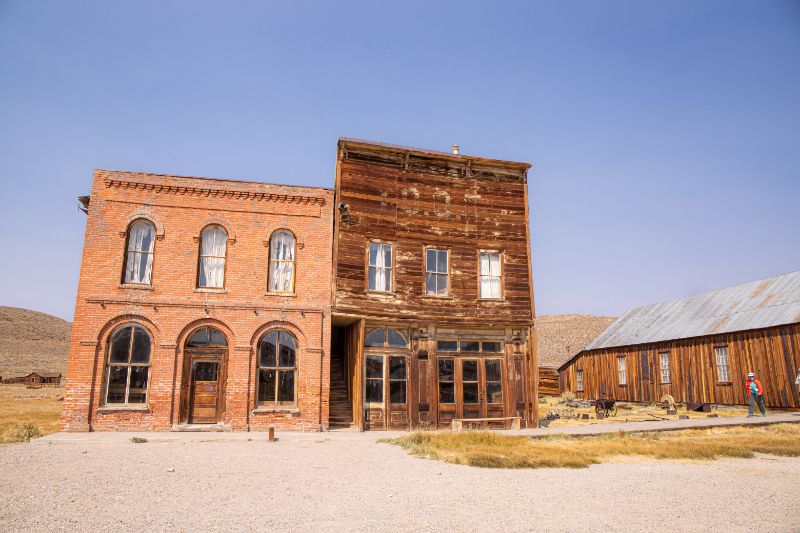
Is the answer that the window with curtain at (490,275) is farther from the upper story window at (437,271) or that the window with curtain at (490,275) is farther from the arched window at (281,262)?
the arched window at (281,262)

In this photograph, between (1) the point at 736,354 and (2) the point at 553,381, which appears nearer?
(1) the point at 736,354

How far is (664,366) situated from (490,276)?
15422 millimetres

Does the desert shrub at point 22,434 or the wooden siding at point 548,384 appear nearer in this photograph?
the desert shrub at point 22,434

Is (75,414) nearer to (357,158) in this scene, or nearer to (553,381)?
(357,158)

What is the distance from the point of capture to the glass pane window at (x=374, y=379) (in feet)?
59.3

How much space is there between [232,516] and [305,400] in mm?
10214

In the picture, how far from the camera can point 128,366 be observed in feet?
53.6

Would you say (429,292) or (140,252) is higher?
(140,252)

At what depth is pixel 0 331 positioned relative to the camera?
74312 mm

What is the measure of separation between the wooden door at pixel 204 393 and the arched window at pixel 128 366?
4.32ft

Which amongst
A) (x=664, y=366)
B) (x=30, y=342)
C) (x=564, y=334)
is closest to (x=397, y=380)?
(x=664, y=366)

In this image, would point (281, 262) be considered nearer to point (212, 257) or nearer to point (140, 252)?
point (212, 257)

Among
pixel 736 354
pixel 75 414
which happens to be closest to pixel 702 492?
pixel 75 414

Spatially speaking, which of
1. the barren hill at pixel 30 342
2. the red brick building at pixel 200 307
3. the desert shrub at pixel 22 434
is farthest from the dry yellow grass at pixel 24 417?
the barren hill at pixel 30 342
